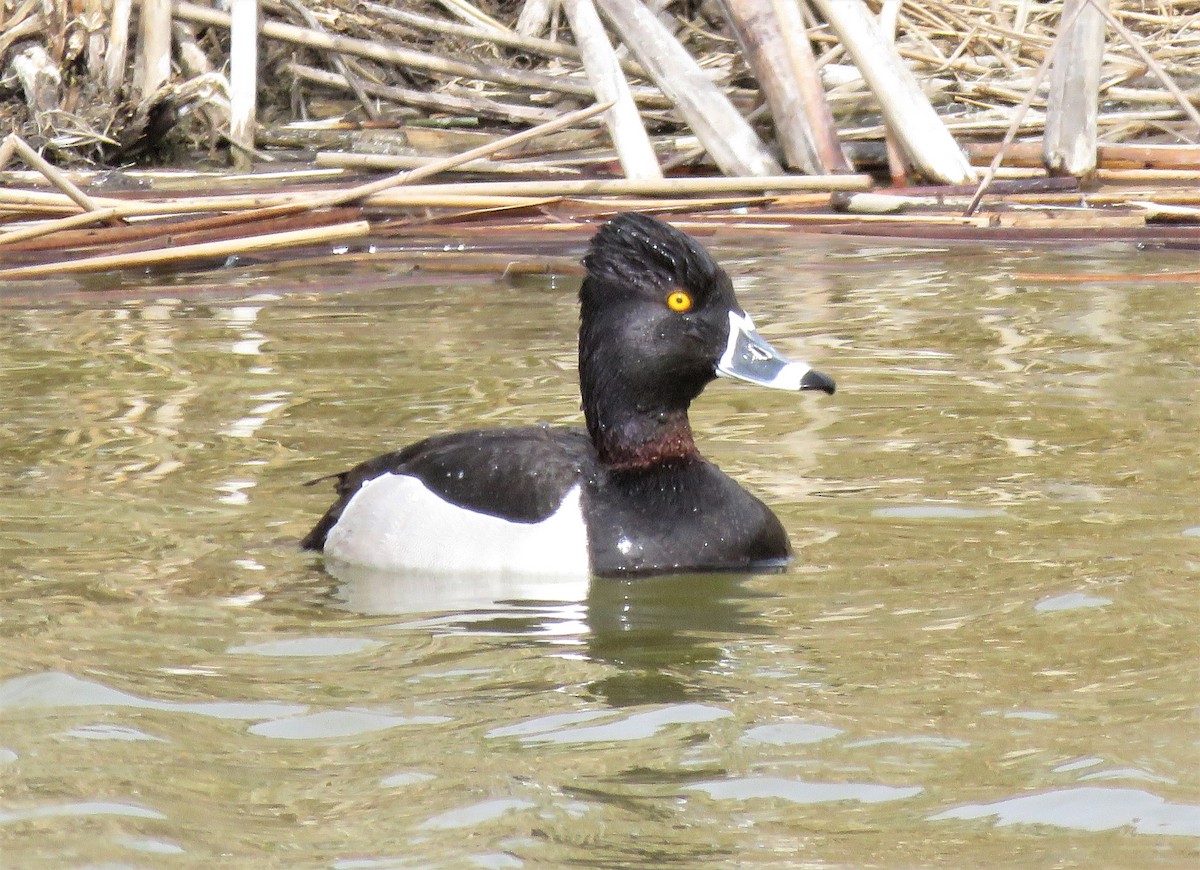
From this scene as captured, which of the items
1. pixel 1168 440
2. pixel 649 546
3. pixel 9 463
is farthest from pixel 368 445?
pixel 1168 440

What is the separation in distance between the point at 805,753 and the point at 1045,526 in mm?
1919

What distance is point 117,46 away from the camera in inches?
419

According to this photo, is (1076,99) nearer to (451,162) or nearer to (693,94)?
(693,94)

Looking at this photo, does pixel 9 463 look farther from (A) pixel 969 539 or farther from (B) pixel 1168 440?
(B) pixel 1168 440

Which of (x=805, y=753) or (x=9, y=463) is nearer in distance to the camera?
(x=805, y=753)

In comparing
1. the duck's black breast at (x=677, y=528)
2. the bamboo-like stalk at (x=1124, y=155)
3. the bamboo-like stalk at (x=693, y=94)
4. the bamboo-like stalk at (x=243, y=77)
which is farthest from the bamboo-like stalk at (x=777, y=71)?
the duck's black breast at (x=677, y=528)

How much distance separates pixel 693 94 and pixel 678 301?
4342 mm

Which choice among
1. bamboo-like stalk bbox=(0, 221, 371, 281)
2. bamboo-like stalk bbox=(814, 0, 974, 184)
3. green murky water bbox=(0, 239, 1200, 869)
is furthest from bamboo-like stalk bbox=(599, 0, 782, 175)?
bamboo-like stalk bbox=(0, 221, 371, 281)

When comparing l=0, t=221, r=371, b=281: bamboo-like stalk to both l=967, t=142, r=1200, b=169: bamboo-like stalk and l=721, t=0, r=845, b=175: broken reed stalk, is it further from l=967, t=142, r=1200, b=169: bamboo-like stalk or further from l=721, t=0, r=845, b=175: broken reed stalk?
l=967, t=142, r=1200, b=169: bamboo-like stalk

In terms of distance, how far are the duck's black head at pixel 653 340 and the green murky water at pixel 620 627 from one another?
1.63 ft

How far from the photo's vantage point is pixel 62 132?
421 inches

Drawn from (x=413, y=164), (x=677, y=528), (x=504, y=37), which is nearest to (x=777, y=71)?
(x=413, y=164)

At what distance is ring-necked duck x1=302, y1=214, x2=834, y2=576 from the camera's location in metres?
5.18

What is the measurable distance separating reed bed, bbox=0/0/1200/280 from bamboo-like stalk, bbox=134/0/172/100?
16mm
